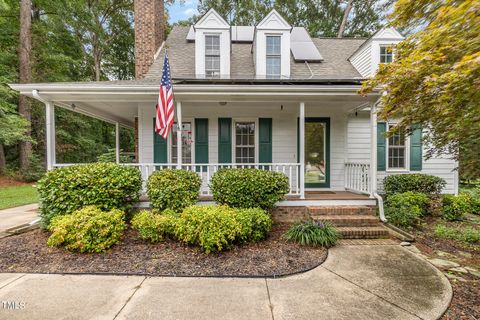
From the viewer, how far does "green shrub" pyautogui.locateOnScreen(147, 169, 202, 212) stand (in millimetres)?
4633

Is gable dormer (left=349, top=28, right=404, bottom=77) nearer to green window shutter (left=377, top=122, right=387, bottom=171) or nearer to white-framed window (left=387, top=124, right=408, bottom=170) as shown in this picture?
green window shutter (left=377, top=122, right=387, bottom=171)

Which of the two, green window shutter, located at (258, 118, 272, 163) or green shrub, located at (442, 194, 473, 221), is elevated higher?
green window shutter, located at (258, 118, 272, 163)

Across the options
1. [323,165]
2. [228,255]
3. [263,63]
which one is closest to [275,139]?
[323,165]

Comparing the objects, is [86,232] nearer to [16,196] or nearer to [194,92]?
[194,92]

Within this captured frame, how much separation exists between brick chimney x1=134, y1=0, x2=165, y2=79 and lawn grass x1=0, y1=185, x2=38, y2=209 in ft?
20.0

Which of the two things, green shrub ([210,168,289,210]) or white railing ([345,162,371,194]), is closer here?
green shrub ([210,168,289,210])

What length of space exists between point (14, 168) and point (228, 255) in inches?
642

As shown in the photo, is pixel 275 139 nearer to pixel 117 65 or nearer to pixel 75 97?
pixel 75 97

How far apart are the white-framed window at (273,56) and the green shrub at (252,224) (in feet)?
16.1

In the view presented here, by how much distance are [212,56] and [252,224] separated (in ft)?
18.6

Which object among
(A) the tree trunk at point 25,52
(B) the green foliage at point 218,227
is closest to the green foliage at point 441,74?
(B) the green foliage at point 218,227

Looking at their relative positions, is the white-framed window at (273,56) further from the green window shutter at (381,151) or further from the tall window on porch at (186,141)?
the green window shutter at (381,151)

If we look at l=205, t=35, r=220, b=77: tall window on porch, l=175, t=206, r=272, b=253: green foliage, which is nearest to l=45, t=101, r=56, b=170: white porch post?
l=175, t=206, r=272, b=253: green foliage

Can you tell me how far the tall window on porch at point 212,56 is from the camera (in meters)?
7.28
